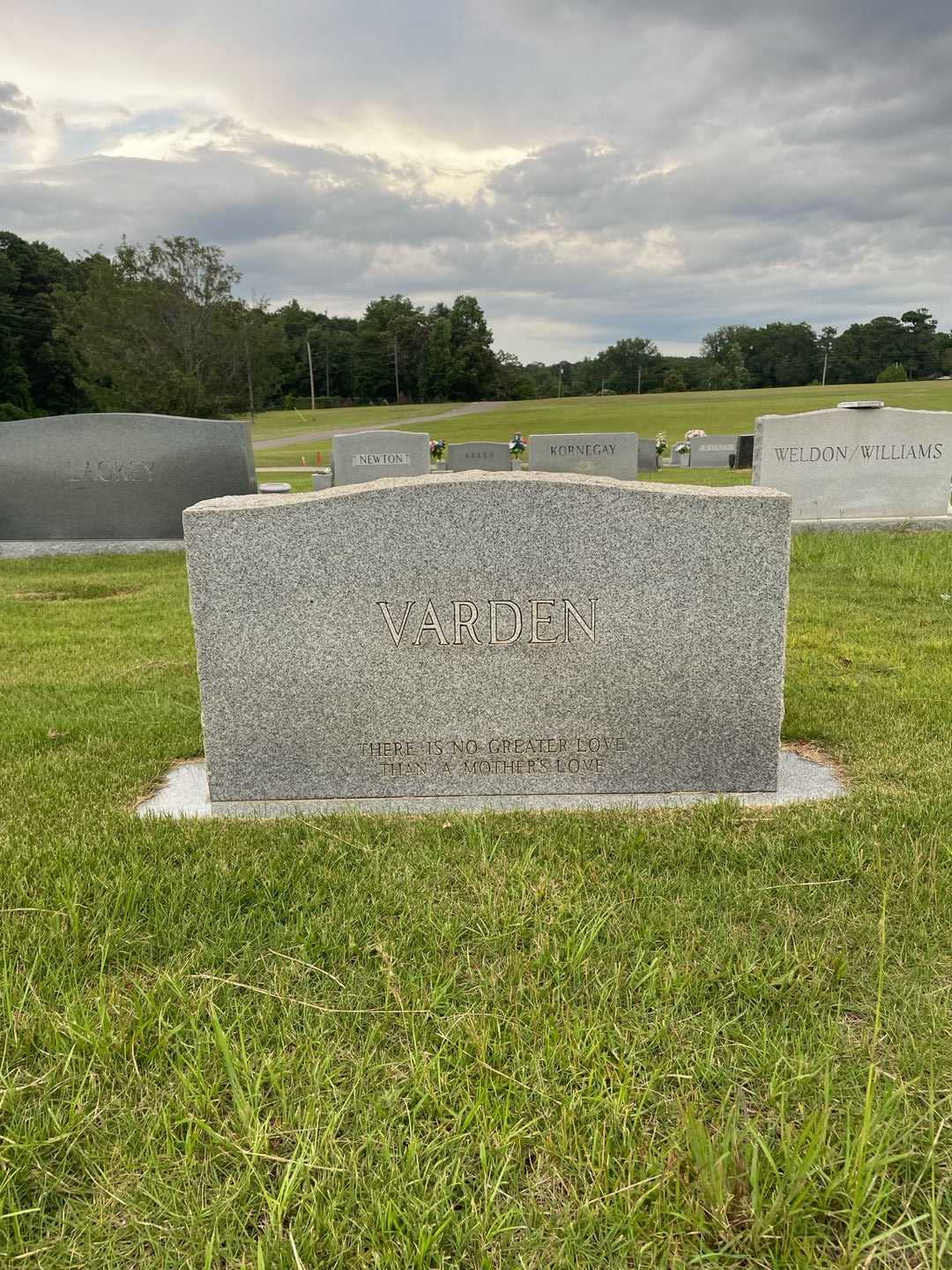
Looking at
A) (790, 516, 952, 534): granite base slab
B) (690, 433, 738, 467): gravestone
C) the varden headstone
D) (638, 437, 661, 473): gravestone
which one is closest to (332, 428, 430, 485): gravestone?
(790, 516, 952, 534): granite base slab

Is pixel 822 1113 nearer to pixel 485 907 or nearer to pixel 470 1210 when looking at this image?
pixel 470 1210

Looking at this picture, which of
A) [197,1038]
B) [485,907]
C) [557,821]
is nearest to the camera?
[197,1038]

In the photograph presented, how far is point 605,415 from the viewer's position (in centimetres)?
5084

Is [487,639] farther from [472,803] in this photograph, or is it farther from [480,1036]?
[480,1036]

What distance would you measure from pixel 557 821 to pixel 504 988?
40.2 inches

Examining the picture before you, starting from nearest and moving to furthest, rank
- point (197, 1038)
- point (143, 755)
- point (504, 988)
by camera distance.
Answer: point (197, 1038)
point (504, 988)
point (143, 755)

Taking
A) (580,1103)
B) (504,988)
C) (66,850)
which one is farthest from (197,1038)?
(66,850)

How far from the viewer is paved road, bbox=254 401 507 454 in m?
45.9

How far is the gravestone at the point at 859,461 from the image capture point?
10383 mm

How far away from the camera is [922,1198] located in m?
1.52

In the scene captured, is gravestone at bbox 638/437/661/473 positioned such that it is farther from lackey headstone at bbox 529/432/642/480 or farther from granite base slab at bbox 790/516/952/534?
granite base slab at bbox 790/516/952/534

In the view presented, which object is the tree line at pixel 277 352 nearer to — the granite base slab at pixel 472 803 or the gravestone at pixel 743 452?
the gravestone at pixel 743 452

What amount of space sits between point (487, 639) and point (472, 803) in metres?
0.63

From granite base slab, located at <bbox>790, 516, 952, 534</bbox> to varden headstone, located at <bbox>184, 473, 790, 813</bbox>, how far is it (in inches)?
298
